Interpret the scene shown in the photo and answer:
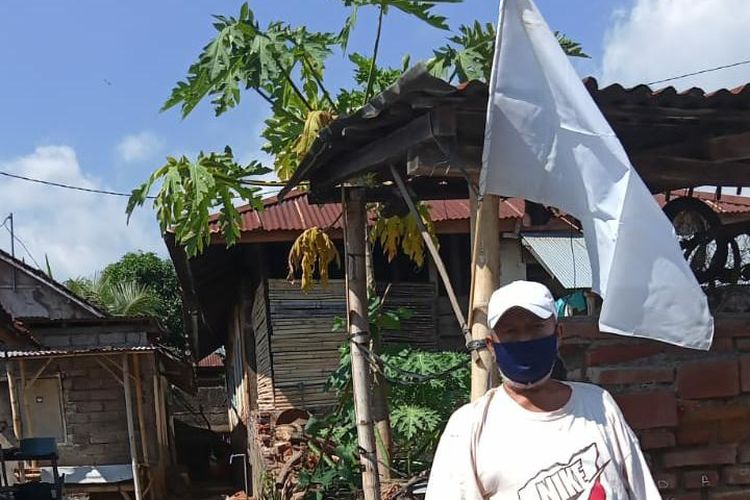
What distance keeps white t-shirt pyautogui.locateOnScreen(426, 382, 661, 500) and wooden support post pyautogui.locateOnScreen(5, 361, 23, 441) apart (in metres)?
14.2

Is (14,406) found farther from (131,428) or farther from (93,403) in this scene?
(131,428)

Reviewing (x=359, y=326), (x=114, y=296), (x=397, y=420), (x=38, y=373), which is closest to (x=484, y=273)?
(x=359, y=326)

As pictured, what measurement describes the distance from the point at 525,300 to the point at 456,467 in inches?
18.6

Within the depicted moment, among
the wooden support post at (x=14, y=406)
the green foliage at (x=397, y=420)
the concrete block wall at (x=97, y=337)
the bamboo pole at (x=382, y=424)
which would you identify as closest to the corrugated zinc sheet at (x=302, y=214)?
the green foliage at (x=397, y=420)

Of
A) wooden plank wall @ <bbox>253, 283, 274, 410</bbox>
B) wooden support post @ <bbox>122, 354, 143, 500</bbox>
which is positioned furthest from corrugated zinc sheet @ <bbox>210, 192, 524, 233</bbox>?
wooden support post @ <bbox>122, 354, 143, 500</bbox>

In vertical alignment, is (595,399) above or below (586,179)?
below

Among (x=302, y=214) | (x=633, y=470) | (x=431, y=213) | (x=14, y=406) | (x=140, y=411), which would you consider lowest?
(x=140, y=411)

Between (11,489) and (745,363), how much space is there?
314 inches

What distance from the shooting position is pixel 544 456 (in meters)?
2.16

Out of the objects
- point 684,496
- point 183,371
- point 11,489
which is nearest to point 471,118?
point 684,496

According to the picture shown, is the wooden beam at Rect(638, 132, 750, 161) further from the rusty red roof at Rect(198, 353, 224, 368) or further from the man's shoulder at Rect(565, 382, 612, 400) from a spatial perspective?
the rusty red roof at Rect(198, 353, 224, 368)

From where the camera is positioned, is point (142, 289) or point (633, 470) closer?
point (633, 470)

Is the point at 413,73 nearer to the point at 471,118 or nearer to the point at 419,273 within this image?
the point at 471,118

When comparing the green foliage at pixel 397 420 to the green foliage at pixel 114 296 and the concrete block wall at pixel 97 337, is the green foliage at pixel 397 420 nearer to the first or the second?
the concrete block wall at pixel 97 337
